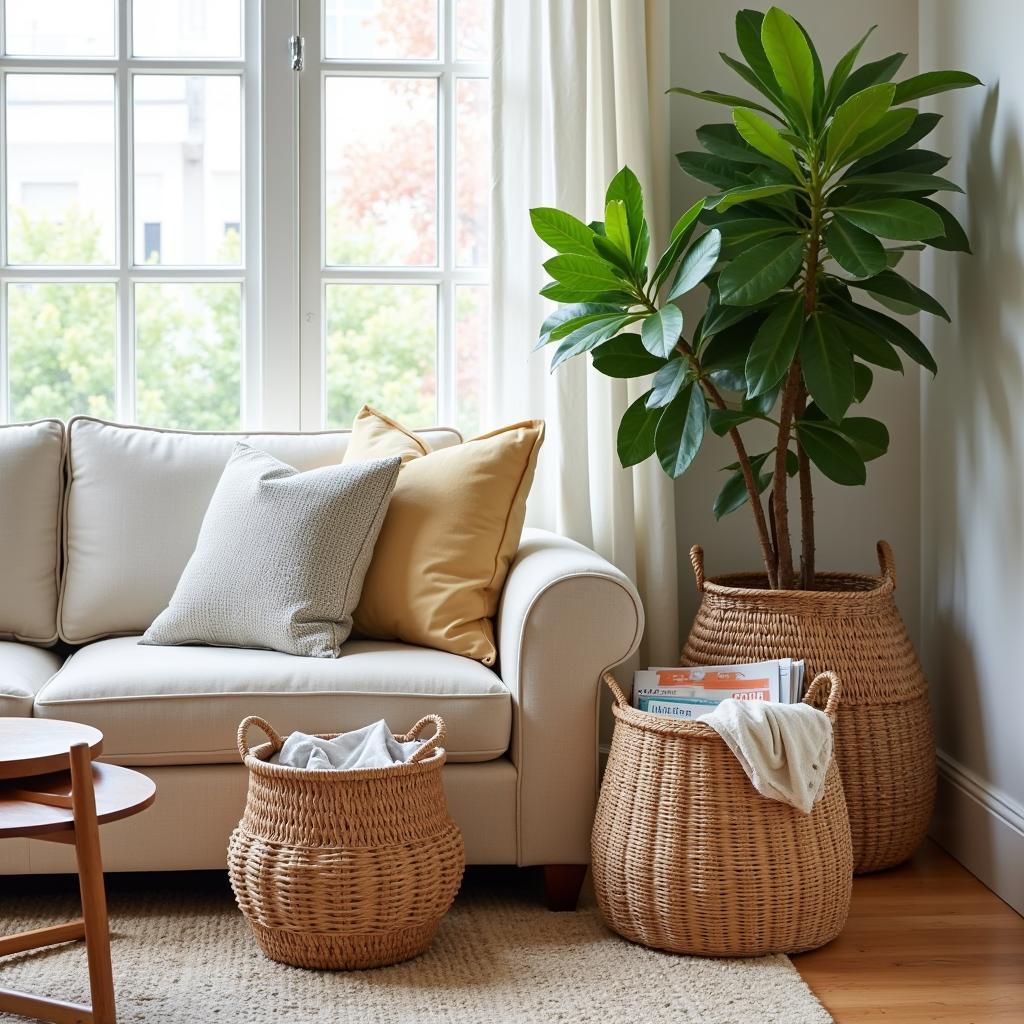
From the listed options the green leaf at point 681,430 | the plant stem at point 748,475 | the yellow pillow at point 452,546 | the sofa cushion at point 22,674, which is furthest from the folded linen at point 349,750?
the plant stem at point 748,475

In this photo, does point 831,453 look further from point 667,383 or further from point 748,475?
point 667,383

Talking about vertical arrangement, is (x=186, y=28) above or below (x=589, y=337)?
above

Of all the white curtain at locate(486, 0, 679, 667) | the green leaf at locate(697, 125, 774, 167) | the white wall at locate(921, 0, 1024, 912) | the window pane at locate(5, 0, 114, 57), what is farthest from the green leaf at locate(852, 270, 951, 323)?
the window pane at locate(5, 0, 114, 57)

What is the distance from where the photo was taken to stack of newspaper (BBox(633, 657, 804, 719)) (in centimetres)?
232

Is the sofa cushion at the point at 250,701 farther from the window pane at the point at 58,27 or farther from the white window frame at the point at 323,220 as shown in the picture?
the window pane at the point at 58,27

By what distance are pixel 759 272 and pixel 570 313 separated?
Answer: 1.46ft

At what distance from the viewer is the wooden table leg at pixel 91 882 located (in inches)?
60.4

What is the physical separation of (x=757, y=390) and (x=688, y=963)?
1.03 meters

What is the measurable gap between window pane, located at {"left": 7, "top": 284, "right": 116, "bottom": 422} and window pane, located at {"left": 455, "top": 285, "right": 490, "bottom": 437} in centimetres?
87

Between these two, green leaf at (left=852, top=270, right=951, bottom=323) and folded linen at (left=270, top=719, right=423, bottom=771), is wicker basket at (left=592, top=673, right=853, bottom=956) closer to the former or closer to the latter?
folded linen at (left=270, top=719, right=423, bottom=771)

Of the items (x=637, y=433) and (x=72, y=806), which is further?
(x=637, y=433)

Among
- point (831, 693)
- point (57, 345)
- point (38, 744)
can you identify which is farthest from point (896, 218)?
point (57, 345)

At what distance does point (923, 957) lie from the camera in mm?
2105

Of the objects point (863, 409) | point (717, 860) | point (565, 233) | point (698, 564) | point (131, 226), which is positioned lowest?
point (717, 860)
